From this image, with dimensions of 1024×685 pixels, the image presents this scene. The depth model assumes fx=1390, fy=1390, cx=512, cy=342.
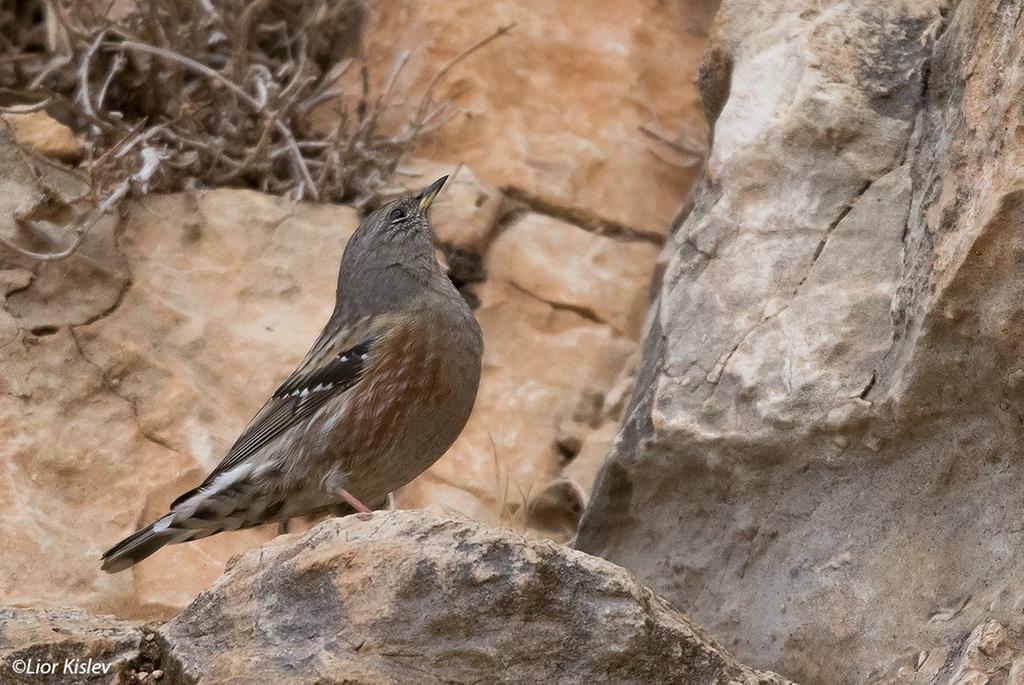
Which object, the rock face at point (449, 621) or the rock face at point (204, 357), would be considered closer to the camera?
the rock face at point (449, 621)

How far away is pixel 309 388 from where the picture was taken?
219 inches

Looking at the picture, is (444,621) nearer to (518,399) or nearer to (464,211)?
(518,399)

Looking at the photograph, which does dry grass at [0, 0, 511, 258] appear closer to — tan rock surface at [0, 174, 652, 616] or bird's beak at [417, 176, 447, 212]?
tan rock surface at [0, 174, 652, 616]

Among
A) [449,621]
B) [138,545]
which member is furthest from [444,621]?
[138,545]

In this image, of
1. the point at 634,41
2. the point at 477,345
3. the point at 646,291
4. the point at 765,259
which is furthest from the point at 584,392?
the point at 634,41

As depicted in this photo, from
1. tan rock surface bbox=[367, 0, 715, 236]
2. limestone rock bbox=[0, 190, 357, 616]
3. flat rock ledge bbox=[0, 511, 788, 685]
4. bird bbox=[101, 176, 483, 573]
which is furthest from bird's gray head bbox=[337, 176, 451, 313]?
flat rock ledge bbox=[0, 511, 788, 685]

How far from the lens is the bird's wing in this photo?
5477 mm

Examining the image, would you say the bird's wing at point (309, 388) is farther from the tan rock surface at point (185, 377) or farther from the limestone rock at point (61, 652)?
the limestone rock at point (61, 652)

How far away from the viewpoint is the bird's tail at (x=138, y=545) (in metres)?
5.16

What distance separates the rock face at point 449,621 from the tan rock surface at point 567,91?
3744mm

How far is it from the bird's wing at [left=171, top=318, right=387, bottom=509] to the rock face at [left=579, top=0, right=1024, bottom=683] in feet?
3.62

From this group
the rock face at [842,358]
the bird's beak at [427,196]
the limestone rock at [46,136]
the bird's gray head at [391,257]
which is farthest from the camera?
the limestone rock at [46,136]

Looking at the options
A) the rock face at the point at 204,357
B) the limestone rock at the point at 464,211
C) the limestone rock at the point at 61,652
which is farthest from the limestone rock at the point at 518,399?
the limestone rock at the point at 61,652

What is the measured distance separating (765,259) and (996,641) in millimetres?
1794
